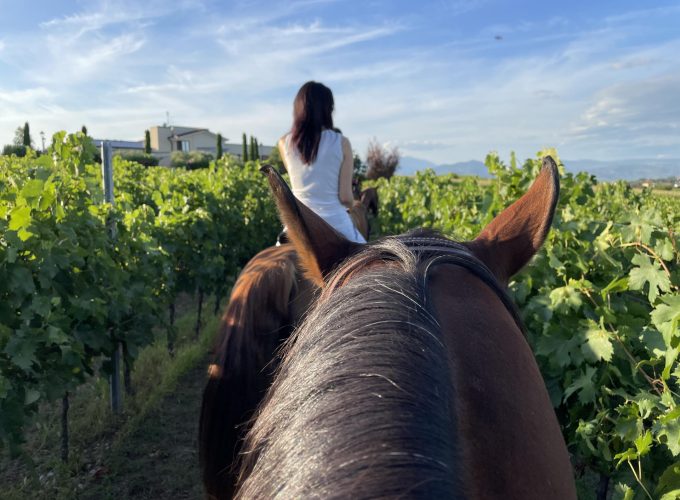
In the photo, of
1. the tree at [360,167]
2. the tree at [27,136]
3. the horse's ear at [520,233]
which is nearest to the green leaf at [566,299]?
the horse's ear at [520,233]

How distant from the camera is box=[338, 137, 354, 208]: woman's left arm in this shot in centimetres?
365

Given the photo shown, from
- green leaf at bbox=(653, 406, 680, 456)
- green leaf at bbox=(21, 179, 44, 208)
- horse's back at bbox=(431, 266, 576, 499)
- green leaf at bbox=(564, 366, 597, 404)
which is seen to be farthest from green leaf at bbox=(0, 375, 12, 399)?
green leaf at bbox=(653, 406, 680, 456)

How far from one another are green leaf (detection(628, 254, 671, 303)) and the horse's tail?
1592 mm

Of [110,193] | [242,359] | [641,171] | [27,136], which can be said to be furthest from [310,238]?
[27,136]

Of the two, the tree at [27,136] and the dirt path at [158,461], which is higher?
the tree at [27,136]

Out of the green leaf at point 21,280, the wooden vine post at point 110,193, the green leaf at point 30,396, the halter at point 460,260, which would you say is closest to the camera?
the halter at point 460,260

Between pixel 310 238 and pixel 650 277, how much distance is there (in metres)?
1.70

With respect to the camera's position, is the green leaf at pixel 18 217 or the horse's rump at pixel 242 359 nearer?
the horse's rump at pixel 242 359

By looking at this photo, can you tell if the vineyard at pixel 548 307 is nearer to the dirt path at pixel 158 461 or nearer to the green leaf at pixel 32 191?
the green leaf at pixel 32 191

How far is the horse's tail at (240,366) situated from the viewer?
94.6 inches

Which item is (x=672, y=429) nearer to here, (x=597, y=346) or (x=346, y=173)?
(x=597, y=346)

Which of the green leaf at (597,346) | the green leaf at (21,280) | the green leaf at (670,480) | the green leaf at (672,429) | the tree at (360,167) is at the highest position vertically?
the tree at (360,167)

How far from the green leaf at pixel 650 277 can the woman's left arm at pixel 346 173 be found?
1.94m

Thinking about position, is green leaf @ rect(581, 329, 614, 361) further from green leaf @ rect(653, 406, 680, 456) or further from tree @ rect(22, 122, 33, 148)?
tree @ rect(22, 122, 33, 148)
